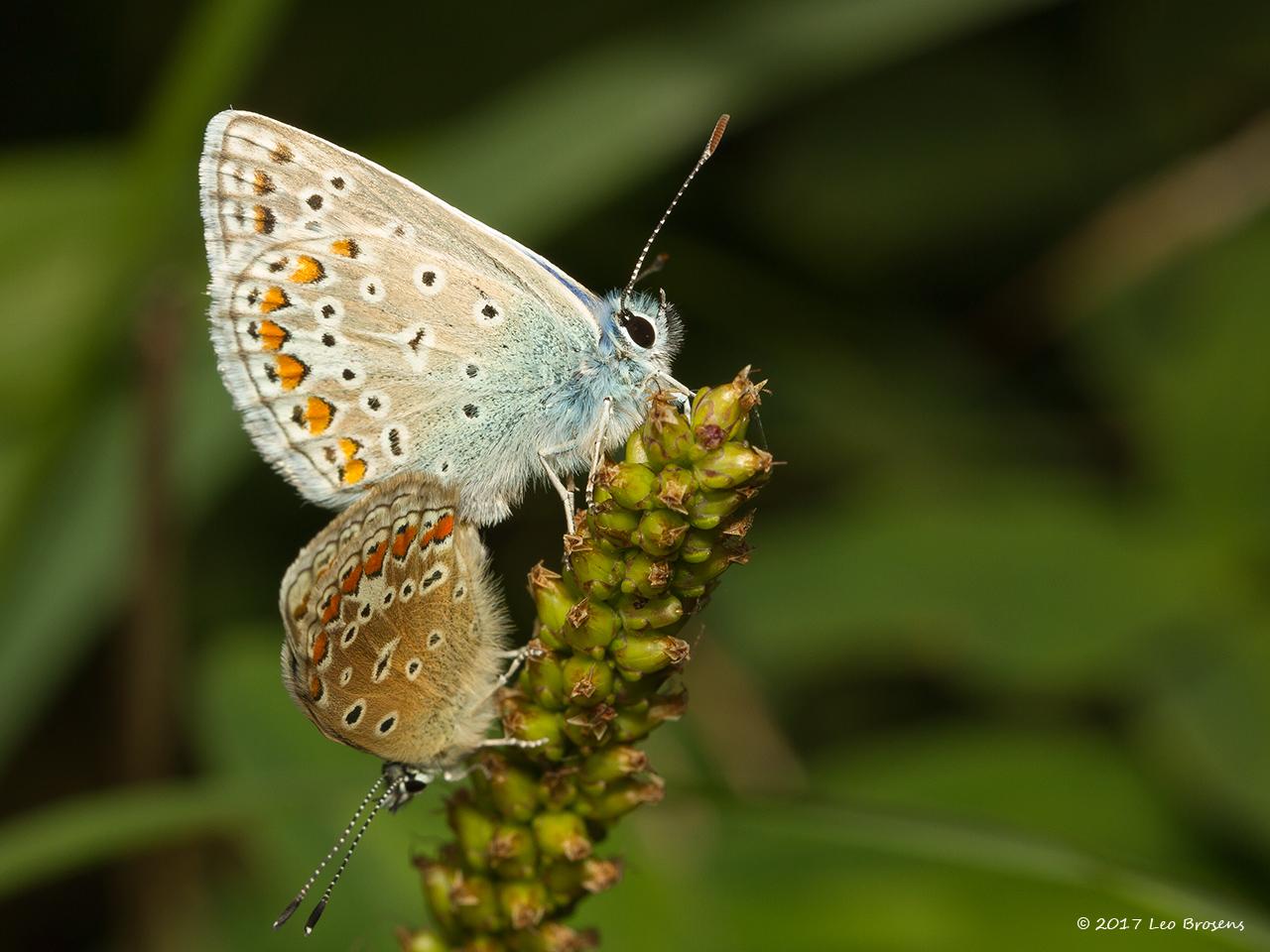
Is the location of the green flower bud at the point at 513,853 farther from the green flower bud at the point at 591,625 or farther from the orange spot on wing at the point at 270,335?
the orange spot on wing at the point at 270,335

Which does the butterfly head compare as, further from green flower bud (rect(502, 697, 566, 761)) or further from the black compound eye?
green flower bud (rect(502, 697, 566, 761))

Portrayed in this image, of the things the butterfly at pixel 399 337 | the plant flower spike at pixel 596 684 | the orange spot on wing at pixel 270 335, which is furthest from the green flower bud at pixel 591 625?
the orange spot on wing at pixel 270 335

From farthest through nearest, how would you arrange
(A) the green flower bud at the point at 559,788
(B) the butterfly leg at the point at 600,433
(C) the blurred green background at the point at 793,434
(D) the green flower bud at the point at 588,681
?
(C) the blurred green background at the point at 793,434, (B) the butterfly leg at the point at 600,433, (A) the green flower bud at the point at 559,788, (D) the green flower bud at the point at 588,681

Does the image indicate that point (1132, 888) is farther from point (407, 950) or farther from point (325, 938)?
point (325, 938)

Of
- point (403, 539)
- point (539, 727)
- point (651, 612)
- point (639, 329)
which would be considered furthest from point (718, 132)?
point (539, 727)

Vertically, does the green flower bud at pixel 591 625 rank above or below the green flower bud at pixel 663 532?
below
